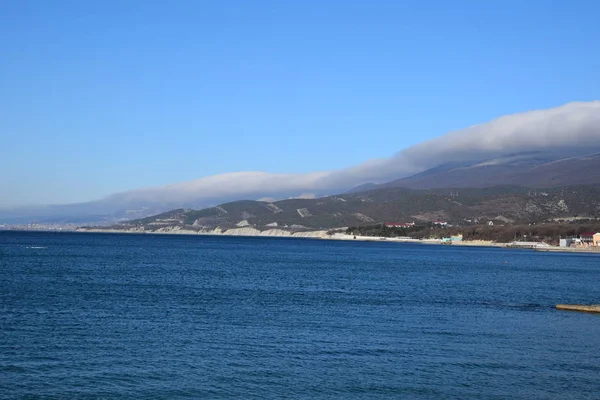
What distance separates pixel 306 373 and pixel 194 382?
4082 mm

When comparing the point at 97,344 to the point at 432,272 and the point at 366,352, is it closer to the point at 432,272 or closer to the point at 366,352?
the point at 366,352

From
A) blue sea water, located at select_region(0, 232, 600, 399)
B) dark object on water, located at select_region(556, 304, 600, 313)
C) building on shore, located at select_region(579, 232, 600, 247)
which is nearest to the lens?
blue sea water, located at select_region(0, 232, 600, 399)

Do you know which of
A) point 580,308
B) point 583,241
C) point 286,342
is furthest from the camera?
point 583,241

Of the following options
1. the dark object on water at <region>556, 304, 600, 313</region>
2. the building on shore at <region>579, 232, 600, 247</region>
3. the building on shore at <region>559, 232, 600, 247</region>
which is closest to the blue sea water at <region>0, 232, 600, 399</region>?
the dark object on water at <region>556, 304, 600, 313</region>

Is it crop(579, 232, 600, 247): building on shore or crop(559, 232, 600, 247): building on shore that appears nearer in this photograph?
crop(579, 232, 600, 247): building on shore

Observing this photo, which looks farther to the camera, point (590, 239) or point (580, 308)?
point (590, 239)

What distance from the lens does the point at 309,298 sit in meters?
50.2

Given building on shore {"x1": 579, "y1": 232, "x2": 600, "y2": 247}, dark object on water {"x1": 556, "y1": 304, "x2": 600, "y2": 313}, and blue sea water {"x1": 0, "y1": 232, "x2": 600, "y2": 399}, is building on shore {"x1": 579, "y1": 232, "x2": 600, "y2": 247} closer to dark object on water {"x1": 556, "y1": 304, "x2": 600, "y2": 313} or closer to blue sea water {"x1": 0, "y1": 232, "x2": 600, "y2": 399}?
blue sea water {"x1": 0, "y1": 232, "x2": 600, "y2": 399}

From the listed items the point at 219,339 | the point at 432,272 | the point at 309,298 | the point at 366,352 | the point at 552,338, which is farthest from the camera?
the point at 432,272

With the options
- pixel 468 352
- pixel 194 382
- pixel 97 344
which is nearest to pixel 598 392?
pixel 468 352

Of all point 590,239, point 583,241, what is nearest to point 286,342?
point 583,241

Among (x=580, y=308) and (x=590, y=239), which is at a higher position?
(x=580, y=308)

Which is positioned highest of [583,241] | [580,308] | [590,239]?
[580,308]

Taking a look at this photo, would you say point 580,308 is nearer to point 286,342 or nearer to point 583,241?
point 286,342
